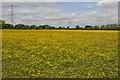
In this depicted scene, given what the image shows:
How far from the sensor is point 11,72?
7156 millimetres

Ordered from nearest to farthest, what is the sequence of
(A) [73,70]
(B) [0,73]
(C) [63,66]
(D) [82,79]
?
(D) [82,79] < (B) [0,73] < (A) [73,70] < (C) [63,66]

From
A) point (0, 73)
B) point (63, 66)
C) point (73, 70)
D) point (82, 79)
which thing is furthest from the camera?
point (63, 66)

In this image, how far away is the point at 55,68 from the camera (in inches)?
311

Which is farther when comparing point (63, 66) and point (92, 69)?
point (63, 66)

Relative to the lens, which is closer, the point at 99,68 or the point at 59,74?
the point at 59,74

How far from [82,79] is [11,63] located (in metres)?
4.34

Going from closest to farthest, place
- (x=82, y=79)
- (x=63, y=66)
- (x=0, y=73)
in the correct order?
(x=82, y=79) → (x=0, y=73) → (x=63, y=66)

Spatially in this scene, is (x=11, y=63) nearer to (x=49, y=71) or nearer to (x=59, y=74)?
(x=49, y=71)

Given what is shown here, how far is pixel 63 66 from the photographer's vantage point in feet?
27.2

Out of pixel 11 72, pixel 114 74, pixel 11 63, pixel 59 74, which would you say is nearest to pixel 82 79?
pixel 59 74

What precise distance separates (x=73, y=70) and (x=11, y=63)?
3614mm

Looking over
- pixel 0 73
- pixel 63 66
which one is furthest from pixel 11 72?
pixel 63 66

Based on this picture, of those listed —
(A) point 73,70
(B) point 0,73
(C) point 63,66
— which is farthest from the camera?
(C) point 63,66

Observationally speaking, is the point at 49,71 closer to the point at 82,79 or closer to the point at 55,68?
the point at 55,68
